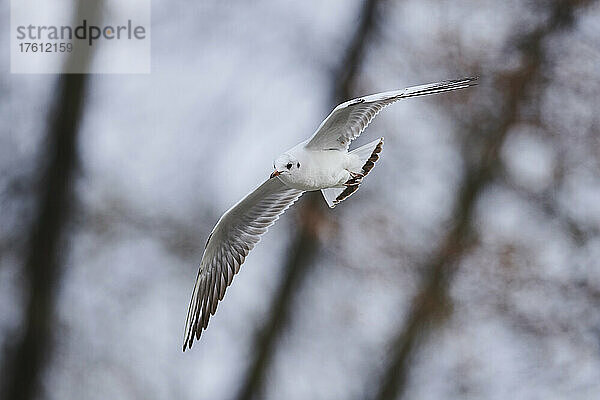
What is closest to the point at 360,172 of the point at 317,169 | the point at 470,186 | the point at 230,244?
the point at 317,169

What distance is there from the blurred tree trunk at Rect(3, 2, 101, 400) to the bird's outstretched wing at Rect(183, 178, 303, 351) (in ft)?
6.30

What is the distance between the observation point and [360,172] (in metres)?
3.08

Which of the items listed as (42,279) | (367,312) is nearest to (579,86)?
(367,312)

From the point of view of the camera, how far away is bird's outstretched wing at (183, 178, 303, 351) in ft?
11.7

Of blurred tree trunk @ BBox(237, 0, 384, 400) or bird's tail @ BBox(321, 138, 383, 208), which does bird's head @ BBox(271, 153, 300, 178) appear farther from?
blurred tree trunk @ BBox(237, 0, 384, 400)

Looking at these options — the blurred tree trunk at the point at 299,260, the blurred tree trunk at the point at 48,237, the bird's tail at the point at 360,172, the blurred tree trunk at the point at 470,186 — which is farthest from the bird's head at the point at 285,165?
the blurred tree trunk at the point at 470,186

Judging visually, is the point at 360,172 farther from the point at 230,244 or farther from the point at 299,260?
the point at 299,260

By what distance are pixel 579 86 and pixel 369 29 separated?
1.21 m

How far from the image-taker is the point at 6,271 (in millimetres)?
6398

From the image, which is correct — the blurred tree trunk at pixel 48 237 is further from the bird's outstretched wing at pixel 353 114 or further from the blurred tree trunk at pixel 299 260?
the bird's outstretched wing at pixel 353 114

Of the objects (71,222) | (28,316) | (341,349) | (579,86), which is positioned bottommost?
(341,349)

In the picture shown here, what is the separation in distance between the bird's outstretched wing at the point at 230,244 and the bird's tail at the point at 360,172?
31cm

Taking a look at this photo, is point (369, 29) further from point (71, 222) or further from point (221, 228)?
point (221, 228)

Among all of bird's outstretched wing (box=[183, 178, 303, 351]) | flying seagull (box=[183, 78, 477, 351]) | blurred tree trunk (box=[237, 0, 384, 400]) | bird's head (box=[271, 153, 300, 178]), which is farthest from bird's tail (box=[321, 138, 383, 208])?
blurred tree trunk (box=[237, 0, 384, 400])
